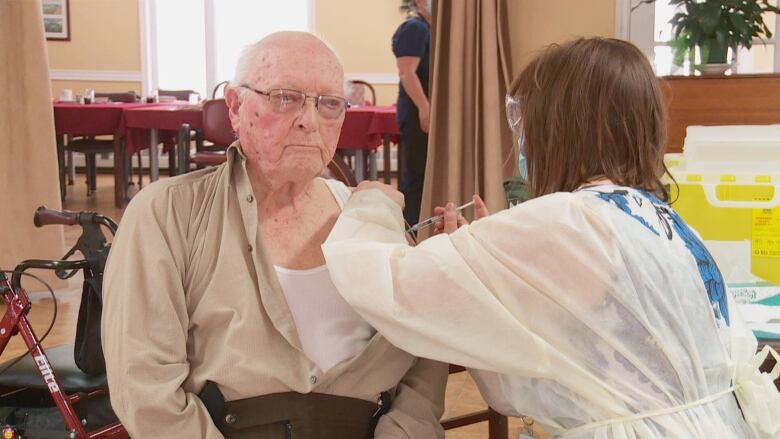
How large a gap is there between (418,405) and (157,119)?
590 cm

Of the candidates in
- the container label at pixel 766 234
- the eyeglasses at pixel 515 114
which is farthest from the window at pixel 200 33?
the eyeglasses at pixel 515 114

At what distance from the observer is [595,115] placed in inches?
52.2

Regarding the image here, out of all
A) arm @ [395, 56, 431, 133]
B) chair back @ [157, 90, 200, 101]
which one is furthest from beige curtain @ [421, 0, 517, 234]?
chair back @ [157, 90, 200, 101]

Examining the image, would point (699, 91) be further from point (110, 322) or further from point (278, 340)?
point (110, 322)

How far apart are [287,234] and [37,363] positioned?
81 centimetres

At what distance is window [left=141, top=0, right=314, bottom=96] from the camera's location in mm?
10266

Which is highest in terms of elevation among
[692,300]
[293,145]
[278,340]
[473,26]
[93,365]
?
[473,26]

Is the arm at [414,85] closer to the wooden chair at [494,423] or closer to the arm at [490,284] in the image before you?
the wooden chair at [494,423]

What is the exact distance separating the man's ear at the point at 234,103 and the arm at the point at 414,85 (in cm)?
287

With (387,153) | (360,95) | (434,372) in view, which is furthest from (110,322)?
(360,95)

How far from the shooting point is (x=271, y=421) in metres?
1.55

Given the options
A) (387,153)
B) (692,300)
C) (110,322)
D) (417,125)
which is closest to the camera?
(692,300)

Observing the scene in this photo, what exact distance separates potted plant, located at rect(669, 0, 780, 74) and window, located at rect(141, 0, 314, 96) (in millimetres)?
7432

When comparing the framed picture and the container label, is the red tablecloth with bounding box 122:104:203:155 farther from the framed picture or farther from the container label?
the container label
